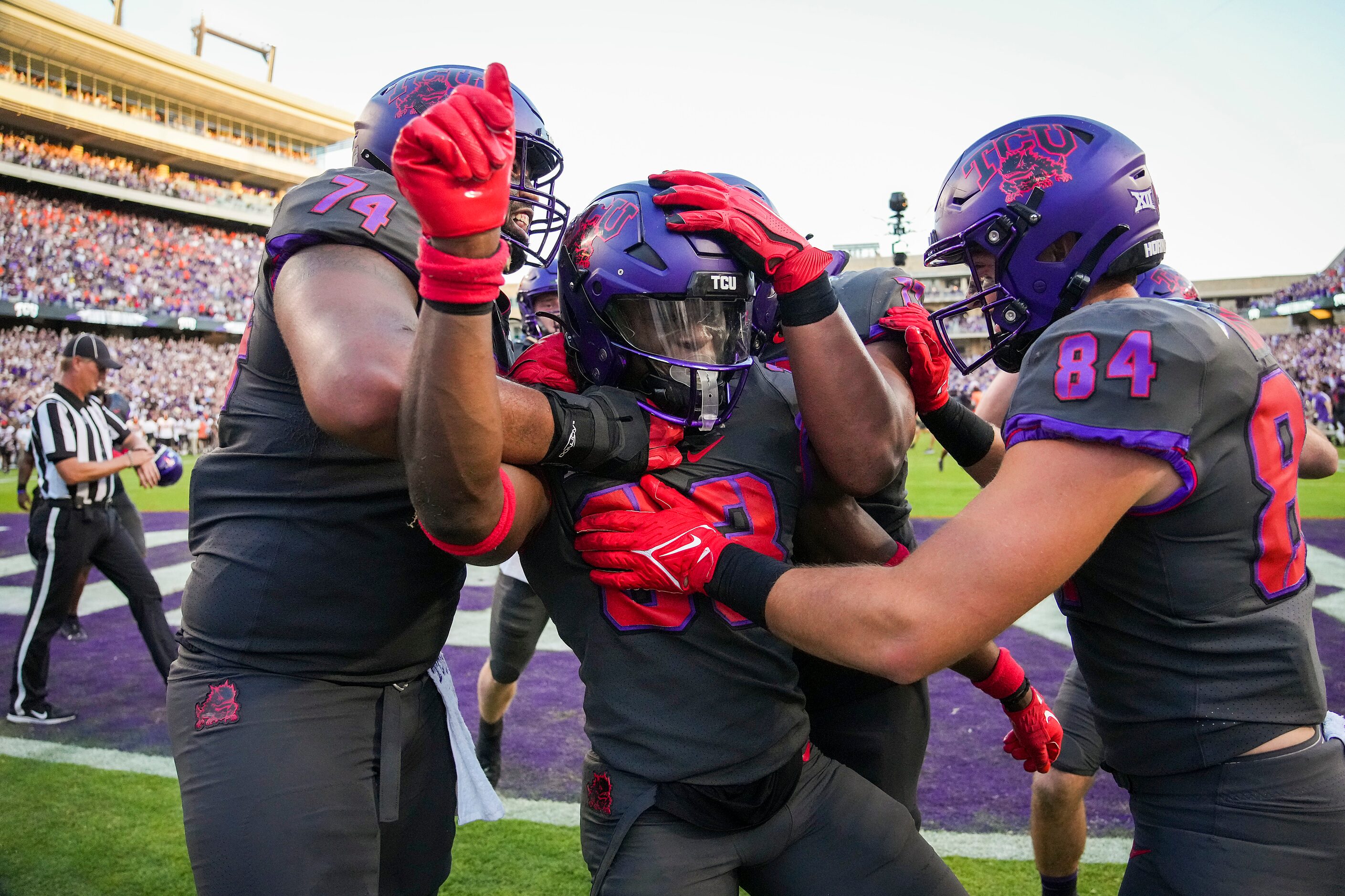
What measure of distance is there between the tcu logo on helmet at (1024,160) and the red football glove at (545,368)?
4.26 feet

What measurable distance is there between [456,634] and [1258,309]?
54.4 m

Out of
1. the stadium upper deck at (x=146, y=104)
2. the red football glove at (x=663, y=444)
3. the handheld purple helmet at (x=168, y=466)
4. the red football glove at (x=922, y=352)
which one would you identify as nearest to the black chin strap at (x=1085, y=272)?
the red football glove at (x=922, y=352)

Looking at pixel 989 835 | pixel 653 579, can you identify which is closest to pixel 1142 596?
pixel 653 579

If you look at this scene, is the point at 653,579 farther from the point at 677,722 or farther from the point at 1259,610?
the point at 1259,610

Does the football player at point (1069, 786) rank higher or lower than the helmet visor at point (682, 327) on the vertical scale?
lower

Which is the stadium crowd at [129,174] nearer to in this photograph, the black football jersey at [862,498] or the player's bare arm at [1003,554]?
the black football jersey at [862,498]

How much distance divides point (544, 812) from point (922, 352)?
295cm

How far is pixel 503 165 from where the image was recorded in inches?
57.9

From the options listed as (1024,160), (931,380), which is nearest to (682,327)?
(931,380)

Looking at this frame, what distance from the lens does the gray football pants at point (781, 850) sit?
196 cm

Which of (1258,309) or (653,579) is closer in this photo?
(653,579)

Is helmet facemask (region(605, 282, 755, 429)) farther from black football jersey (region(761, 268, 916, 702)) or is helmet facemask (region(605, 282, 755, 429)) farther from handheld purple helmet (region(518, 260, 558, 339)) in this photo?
handheld purple helmet (region(518, 260, 558, 339))

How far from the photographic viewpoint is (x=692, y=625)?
2086 millimetres

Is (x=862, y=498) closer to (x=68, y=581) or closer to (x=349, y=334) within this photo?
(x=349, y=334)
